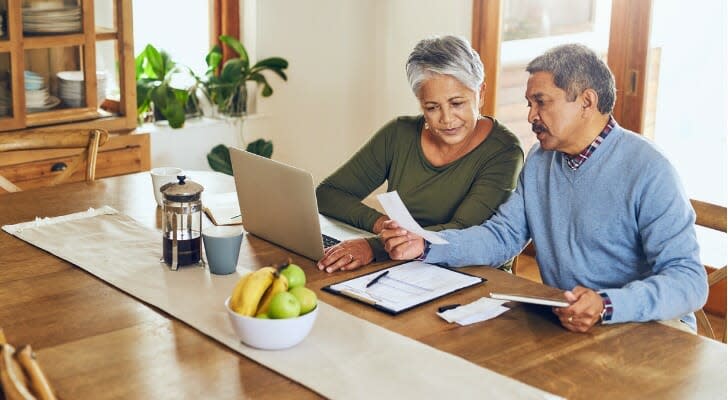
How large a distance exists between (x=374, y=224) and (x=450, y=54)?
1.58 feet

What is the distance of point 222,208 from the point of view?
259cm

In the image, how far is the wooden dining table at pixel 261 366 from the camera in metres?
1.55

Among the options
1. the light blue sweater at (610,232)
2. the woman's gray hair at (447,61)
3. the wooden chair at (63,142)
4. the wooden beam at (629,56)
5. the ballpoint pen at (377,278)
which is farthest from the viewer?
the wooden beam at (629,56)

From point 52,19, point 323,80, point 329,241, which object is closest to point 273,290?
point 329,241

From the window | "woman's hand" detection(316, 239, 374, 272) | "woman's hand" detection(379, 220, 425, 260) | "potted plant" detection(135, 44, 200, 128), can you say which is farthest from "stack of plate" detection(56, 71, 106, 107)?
"woman's hand" detection(379, 220, 425, 260)

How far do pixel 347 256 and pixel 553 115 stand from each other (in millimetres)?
557

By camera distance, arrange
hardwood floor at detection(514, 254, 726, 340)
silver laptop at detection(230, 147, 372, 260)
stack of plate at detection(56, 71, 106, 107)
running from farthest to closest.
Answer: stack of plate at detection(56, 71, 106, 107) < hardwood floor at detection(514, 254, 726, 340) < silver laptop at detection(230, 147, 372, 260)

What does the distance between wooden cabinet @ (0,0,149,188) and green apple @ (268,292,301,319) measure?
2.34m

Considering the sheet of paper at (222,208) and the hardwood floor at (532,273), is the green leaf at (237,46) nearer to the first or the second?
the hardwood floor at (532,273)

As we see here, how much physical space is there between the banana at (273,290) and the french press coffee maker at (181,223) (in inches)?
19.2

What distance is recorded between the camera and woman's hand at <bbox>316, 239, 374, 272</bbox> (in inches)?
83.9

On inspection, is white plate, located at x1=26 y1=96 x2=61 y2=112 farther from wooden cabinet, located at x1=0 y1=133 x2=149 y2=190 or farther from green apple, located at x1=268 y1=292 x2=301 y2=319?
green apple, located at x1=268 y1=292 x2=301 y2=319

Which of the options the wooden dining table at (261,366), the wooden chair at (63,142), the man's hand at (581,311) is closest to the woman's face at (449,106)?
the wooden dining table at (261,366)

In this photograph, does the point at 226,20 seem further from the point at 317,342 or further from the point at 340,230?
the point at 317,342
